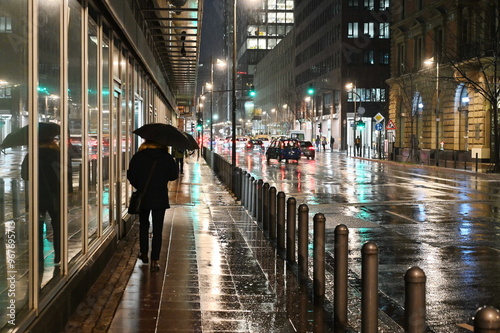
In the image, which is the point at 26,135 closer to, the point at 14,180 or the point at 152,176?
the point at 14,180

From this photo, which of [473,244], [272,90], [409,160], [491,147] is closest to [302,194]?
[473,244]

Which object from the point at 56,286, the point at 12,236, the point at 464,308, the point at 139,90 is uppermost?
the point at 139,90

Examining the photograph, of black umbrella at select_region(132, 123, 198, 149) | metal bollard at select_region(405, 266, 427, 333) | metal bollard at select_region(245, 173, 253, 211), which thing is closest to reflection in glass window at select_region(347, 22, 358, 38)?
metal bollard at select_region(245, 173, 253, 211)

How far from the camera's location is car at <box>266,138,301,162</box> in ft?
163

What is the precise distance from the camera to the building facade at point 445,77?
4319 cm

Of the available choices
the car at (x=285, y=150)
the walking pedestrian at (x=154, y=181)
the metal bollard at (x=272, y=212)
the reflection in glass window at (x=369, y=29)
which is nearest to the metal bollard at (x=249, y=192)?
the metal bollard at (x=272, y=212)

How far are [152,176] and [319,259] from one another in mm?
2656

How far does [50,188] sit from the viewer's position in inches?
241

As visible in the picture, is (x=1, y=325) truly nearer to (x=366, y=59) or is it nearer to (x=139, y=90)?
(x=139, y=90)

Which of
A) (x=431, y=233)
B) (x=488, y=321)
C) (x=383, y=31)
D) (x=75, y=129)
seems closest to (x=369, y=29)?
(x=383, y=31)

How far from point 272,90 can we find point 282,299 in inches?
5481

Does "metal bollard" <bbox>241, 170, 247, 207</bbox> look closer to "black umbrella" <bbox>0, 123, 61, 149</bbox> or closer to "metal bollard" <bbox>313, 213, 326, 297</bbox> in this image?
"metal bollard" <bbox>313, 213, 326, 297</bbox>

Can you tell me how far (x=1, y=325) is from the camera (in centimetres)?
441

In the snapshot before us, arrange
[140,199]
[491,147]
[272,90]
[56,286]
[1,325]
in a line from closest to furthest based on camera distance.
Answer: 1. [1,325]
2. [56,286]
3. [140,199]
4. [491,147]
5. [272,90]
